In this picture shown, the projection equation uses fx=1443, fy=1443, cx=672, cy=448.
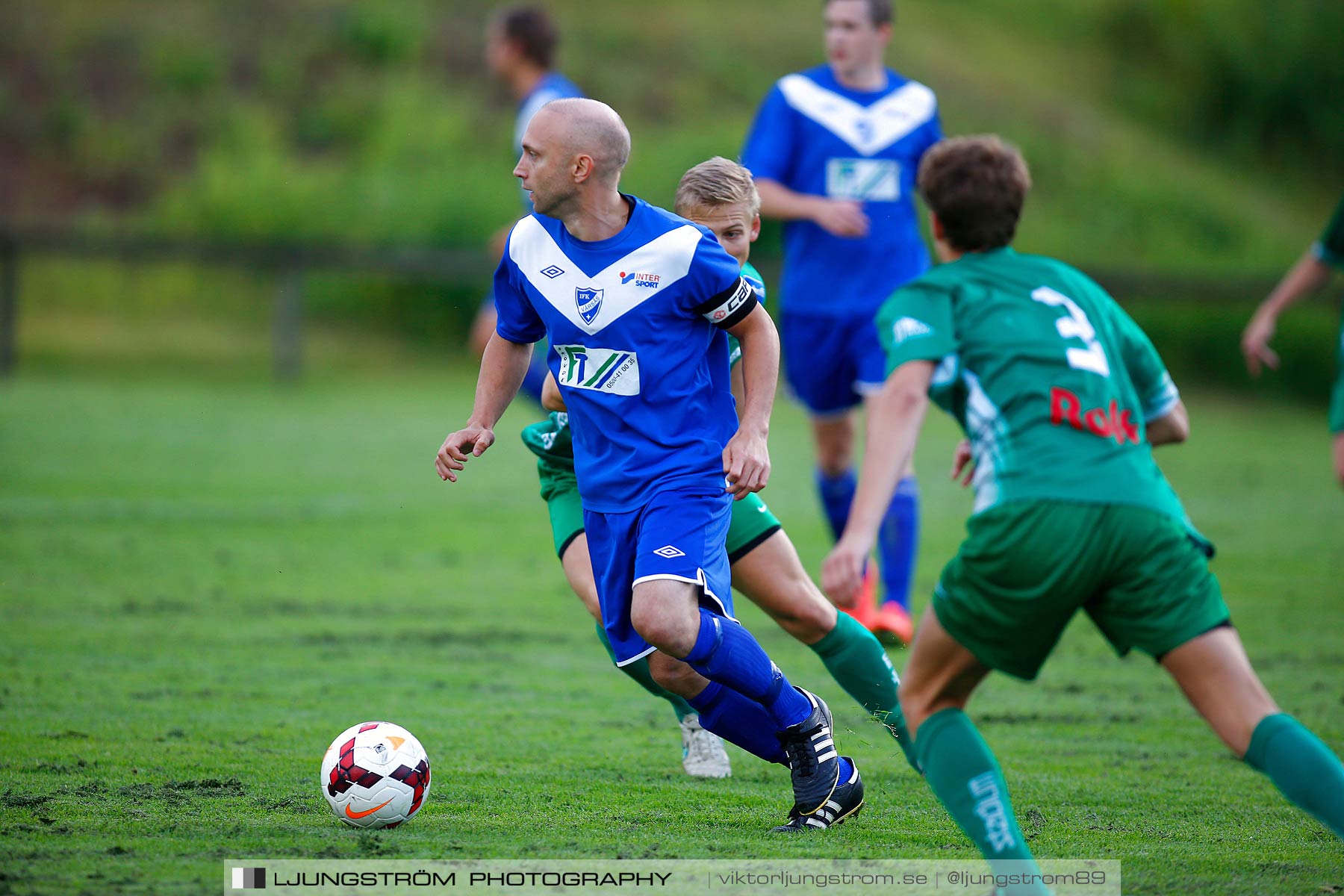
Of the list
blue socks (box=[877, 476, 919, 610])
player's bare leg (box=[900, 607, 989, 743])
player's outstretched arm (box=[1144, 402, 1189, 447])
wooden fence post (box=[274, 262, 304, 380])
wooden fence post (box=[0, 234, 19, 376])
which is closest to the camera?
player's bare leg (box=[900, 607, 989, 743])

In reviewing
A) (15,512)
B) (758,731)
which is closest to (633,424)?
(758,731)

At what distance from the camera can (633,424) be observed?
11.9 feet

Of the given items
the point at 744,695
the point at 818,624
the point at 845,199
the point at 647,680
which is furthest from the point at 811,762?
the point at 845,199

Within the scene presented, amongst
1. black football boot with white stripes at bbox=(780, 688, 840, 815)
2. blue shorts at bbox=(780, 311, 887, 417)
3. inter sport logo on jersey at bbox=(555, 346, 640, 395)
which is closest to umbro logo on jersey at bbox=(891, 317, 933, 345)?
inter sport logo on jersey at bbox=(555, 346, 640, 395)

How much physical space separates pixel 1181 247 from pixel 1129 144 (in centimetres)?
404

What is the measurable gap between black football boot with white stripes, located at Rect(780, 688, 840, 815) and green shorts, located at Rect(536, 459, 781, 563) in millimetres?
473

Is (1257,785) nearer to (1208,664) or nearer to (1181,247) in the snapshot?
(1208,664)

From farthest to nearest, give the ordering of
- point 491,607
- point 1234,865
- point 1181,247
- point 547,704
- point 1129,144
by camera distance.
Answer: point 1129,144 → point 1181,247 → point 491,607 → point 547,704 → point 1234,865

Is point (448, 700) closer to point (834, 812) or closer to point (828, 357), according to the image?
point (834, 812)

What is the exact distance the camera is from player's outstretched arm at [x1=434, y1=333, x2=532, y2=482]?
12.5 feet

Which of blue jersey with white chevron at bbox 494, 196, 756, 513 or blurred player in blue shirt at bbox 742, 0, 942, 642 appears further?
blurred player in blue shirt at bbox 742, 0, 942, 642

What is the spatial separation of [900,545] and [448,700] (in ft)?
7.03

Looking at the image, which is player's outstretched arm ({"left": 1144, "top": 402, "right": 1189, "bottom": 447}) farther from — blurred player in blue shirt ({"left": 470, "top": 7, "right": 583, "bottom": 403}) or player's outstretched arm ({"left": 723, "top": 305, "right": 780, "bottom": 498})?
blurred player in blue shirt ({"left": 470, "top": 7, "right": 583, "bottom": 403})

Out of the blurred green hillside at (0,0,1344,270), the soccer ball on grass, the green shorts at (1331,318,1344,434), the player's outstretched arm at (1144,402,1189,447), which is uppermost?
the player's outstretched arm at (1144,402,1189,447)
